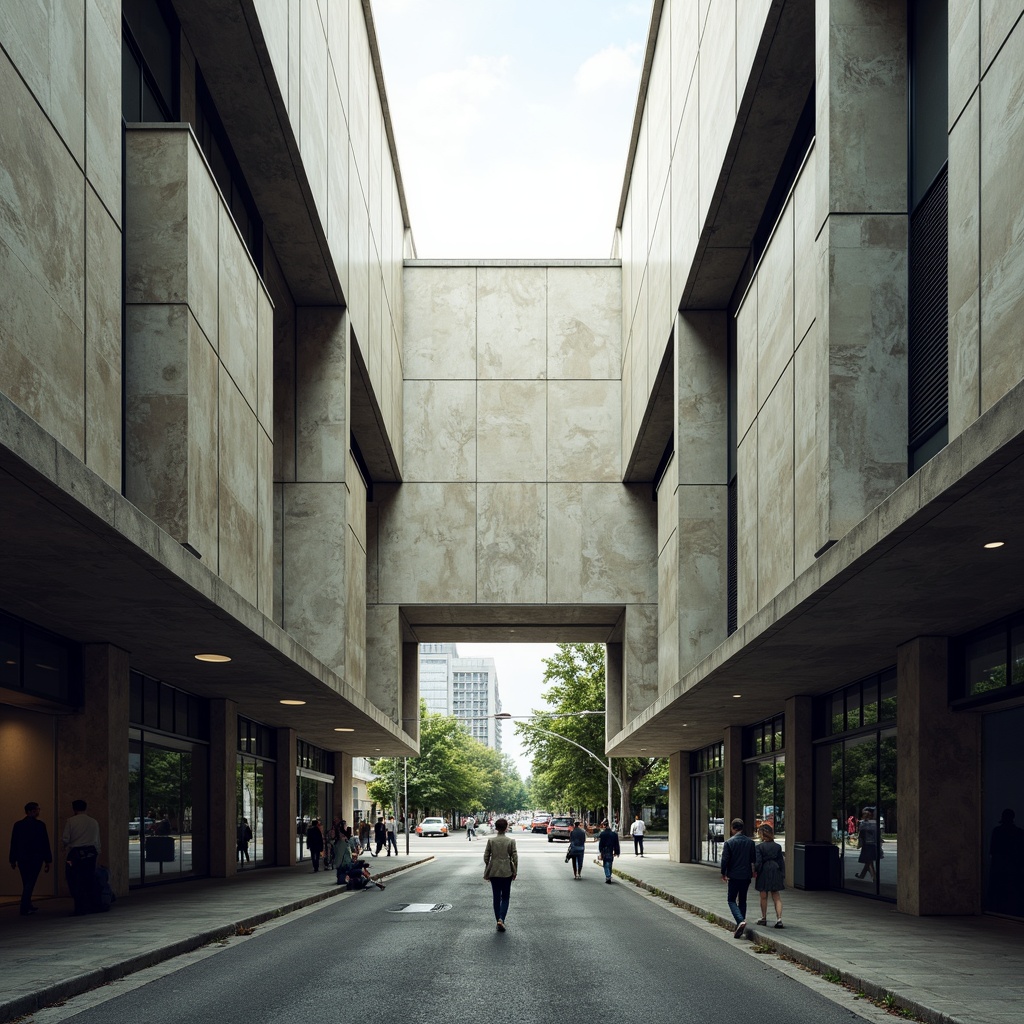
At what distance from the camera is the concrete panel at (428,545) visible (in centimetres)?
3881

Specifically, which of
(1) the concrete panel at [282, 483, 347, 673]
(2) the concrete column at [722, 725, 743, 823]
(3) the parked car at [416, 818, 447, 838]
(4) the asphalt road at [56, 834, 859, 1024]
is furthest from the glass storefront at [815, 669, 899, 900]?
(3) the parked car at [416, 818, 447, 838]

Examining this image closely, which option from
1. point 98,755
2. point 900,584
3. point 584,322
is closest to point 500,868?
point 98,755

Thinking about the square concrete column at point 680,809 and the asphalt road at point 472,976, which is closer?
the asphalt road at point 472,976

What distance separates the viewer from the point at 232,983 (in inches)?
448

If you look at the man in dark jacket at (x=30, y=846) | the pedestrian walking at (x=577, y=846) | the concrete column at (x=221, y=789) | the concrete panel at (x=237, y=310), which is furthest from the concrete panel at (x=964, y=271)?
the pedestrian walking at (x=577, y=846)

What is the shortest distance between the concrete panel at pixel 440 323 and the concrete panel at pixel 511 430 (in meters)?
1.14

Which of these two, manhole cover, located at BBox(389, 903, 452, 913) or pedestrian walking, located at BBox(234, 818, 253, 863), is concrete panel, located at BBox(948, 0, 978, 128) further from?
pedestrian walking, located at BBox(234, 818, 253, 863)

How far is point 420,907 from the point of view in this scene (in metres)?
21.4

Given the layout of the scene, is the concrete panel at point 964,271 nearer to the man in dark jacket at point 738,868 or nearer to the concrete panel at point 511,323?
the man in dark jacket at point 738,868

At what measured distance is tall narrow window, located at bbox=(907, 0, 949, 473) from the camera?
14.3m

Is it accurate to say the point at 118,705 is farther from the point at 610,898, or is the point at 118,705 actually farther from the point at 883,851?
the point at 883,851

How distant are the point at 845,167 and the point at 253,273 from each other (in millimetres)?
10536

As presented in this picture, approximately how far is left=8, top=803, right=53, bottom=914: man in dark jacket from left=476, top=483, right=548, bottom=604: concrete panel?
71.5 ft

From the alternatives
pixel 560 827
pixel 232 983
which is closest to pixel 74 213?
pixel 232 983
